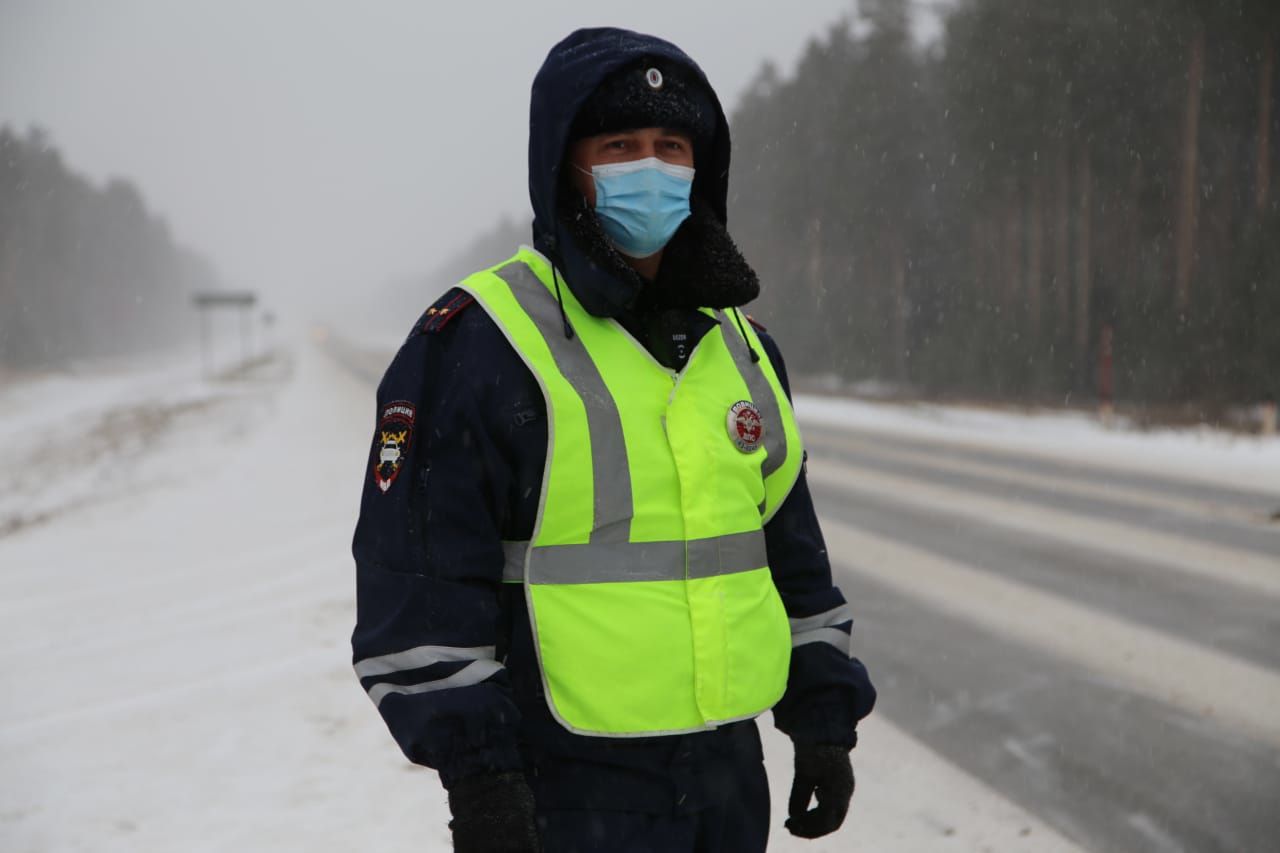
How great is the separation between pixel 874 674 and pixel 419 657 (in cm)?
398

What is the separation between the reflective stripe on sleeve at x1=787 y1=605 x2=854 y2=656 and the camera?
2.00 meters

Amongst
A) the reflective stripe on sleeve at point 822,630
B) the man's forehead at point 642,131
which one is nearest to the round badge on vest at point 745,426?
the reflective stripe on sleeve at point 822,630

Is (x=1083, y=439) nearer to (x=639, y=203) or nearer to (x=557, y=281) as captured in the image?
(x=639, y=203)

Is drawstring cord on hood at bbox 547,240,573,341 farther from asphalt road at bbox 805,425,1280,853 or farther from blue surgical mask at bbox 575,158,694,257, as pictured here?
asphalt road at bbox 805,425,1280,853

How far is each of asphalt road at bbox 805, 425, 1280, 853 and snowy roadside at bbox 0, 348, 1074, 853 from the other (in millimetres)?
418

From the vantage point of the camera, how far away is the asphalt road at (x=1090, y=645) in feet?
12.4

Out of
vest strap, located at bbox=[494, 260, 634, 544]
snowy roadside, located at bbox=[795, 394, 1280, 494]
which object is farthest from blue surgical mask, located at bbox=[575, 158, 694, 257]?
snowy roadside, located at bbox=[795, 394, 1280, 494]

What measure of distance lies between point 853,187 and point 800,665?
33926 millimetres

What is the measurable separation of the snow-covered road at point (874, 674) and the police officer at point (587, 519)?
1882mm

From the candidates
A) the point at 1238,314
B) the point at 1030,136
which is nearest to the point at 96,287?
the point at 1030,136

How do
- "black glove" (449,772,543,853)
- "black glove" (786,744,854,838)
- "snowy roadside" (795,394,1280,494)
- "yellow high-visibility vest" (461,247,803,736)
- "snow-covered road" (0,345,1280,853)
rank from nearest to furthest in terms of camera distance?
"black glove" (449,772,543,853) → "yellow high-visibility vest" (461,247,803,736) → "black glove" (786,744,854,838) → "snow-covered road" (0,345,1280,853) → "snowy roadside" (795,394,1280,494)

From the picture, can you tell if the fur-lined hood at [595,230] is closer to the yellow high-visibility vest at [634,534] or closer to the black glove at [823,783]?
the yellow high-visibility vest at [634,534]

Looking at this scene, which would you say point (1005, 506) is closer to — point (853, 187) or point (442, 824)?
point (442, 824)

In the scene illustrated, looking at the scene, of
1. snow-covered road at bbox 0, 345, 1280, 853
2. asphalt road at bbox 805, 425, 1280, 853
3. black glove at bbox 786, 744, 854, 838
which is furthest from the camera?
asphalt road at bbox 805, 425, 1280, 853
